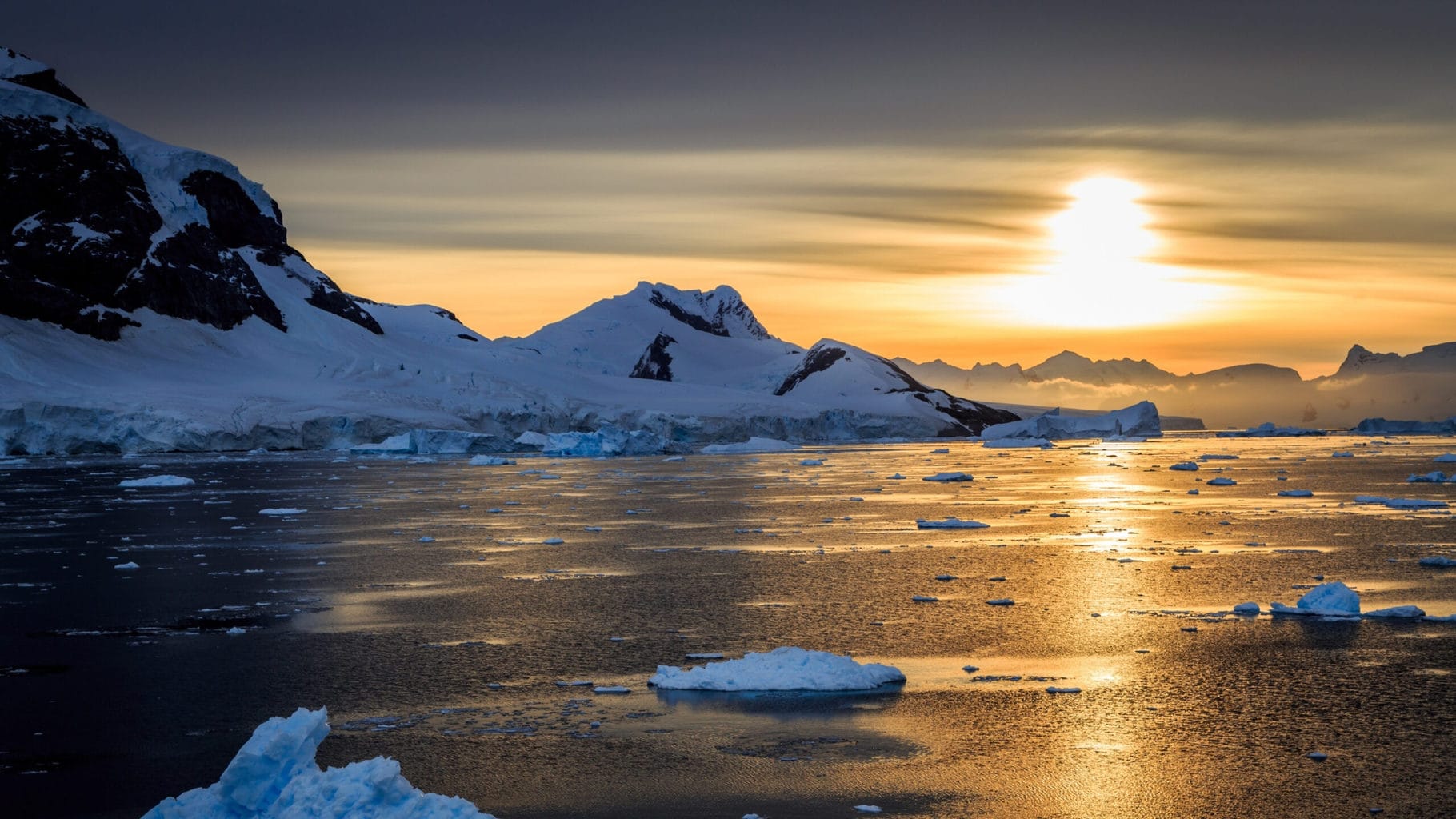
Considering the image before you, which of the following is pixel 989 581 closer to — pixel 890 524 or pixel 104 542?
pixel 890 524

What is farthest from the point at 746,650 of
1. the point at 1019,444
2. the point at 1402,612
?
the point at 1019,444

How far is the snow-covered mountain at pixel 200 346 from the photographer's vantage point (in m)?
77.3

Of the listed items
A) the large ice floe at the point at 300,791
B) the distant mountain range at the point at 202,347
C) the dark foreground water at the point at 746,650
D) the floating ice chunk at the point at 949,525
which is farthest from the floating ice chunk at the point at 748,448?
the large ice floe at the point at 300,791

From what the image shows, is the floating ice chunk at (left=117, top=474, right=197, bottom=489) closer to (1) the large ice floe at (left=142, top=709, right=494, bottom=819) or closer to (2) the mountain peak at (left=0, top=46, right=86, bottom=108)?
(1) the large ice floe at (left=142, top=709, right=494, bottom=819)

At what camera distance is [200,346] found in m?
98.9

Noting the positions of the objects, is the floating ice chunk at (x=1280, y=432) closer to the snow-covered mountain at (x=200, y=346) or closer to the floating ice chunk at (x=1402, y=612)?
the snow-covered mountain at (x=200, y=346)

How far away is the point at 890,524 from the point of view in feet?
87.5

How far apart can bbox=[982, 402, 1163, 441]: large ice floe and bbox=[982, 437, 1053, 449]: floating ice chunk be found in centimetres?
946

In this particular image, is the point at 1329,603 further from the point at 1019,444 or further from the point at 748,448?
the point at 1019,444

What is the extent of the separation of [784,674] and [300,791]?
15.0 ft

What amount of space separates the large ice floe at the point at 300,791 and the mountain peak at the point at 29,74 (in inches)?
4196

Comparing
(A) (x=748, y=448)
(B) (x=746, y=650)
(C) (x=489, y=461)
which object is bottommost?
(C) (x=489, y=461)

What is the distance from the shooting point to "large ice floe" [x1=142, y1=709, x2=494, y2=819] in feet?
25.1

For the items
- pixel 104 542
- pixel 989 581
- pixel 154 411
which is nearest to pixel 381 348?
pixel 154 411
